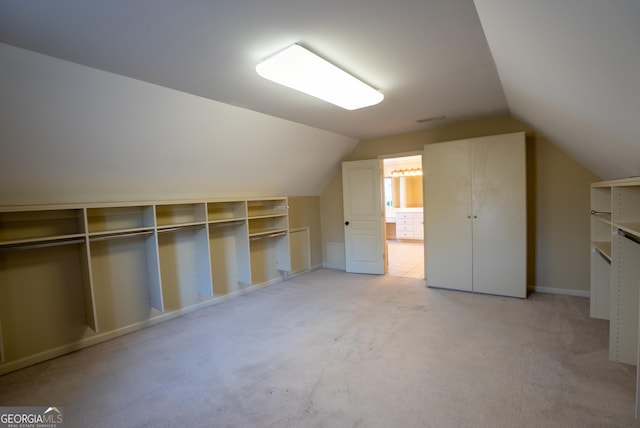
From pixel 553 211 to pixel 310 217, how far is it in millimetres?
3684

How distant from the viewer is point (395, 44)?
2004 millimetres

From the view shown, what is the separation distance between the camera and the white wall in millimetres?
2072

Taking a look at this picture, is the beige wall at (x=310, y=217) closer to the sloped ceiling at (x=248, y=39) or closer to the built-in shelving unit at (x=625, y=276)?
the sloped ceiling at (x=248, y=39)

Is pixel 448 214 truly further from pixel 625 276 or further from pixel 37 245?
pixel 37 245

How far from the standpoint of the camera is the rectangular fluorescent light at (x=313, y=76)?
201 centimetres

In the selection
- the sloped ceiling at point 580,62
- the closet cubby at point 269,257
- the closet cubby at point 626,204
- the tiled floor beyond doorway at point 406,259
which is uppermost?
the sloped ceiling at point 580,62

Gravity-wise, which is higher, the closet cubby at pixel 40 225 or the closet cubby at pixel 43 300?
the closet cubby at pixel 40 225

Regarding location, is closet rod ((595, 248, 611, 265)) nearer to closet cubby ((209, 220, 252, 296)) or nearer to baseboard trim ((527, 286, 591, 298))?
baseboard trim ((527, 286, 591, 298))

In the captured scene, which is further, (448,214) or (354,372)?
(448,214)

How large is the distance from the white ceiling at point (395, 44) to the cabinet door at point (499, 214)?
92cm

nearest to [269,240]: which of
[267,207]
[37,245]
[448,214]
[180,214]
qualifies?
[267,207]

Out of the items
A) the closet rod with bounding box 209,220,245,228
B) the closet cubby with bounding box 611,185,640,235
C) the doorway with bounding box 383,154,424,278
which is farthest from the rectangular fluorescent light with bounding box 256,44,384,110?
the doorway with bounding box 383,154,424,278

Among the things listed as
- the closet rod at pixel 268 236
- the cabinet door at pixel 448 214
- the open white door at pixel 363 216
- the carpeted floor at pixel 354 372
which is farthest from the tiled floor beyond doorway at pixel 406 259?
the closet rod at pixel 268 236

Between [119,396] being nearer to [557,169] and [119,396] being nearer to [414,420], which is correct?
[414,420]
